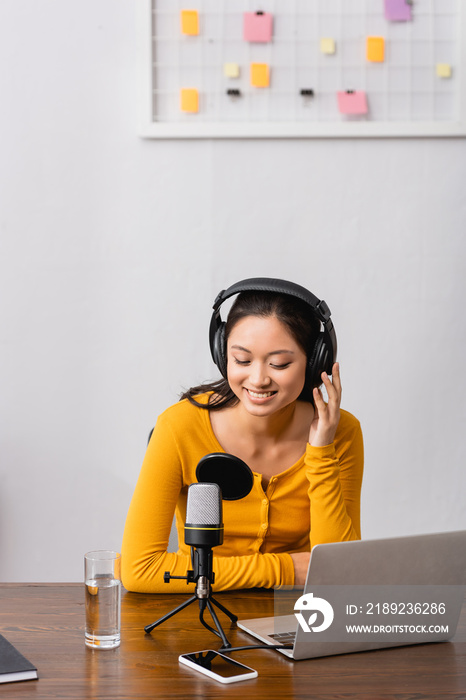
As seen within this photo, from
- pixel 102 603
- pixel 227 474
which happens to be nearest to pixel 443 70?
pixel 227 474

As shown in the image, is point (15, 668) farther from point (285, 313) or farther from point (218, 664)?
point (285, 313)

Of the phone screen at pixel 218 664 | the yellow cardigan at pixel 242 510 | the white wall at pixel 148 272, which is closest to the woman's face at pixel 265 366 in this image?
the yellow cardigan at pixel 242 510

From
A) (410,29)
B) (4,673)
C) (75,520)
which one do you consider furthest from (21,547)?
(410,29)

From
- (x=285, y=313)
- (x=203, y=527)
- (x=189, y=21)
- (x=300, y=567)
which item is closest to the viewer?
(x=203, y=527)

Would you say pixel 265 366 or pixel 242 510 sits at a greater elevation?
pixel 265 366

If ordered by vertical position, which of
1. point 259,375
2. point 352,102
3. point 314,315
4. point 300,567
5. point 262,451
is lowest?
point 300,567

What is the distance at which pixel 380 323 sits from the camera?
2348 millimetres

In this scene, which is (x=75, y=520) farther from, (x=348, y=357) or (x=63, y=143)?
(x=63, y=143)

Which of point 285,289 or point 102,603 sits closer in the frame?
point 102,603

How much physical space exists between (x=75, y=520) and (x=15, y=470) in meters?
0.25

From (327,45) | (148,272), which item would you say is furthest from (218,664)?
(327,45)

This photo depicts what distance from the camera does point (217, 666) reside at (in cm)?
92

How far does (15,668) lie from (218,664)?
24cm

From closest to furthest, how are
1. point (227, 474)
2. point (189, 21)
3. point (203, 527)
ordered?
Result: point (203, 527) → point (227, 474) → point (189, 21)
